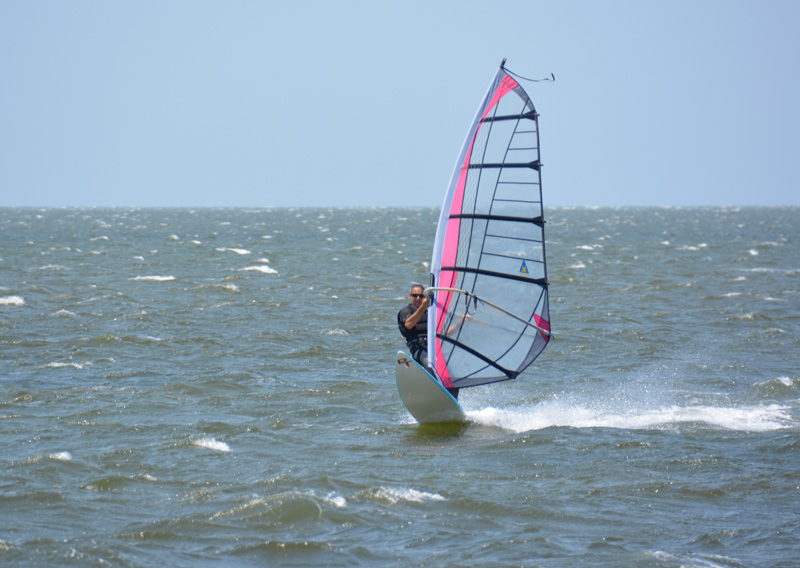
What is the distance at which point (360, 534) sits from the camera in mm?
9406

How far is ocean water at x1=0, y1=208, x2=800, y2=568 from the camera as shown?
9.17 metres

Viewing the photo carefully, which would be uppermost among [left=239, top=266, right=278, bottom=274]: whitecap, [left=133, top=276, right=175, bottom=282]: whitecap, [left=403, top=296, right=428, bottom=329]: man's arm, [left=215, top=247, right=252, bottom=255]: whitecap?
[left=403, top=296, right=428, bottom=329]: man's arm

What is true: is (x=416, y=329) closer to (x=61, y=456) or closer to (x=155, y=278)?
(x=61, y=456)

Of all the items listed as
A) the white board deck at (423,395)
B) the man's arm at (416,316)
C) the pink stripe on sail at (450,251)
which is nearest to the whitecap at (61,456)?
the white board deck at (423,395)

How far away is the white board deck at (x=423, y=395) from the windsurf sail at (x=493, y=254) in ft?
1.08

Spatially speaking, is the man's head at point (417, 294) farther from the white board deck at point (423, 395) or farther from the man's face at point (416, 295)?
the white board deck at point (423, 395)

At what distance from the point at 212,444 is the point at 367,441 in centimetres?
178

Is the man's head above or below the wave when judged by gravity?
above

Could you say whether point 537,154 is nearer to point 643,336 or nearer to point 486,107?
point 486,107

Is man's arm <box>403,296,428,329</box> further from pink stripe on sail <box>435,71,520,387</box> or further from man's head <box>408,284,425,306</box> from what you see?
pink stripe on sail <box>435,71,520,387</box>

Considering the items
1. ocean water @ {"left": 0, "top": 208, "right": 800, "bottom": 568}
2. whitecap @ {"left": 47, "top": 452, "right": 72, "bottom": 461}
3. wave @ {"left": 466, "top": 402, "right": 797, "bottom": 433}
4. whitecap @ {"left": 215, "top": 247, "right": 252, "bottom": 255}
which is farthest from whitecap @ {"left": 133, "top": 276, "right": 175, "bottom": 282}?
whitecap @ {"left": 47, "top": 452, "right": 72, "bottom": 461}

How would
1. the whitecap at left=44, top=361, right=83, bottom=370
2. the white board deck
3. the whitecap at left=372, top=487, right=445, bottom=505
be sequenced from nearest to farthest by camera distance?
the whitecap at left=372, top=487, right=445, bottom=505, the white board deck, the whitecap at left=44, top=361, right=83, bottom=370

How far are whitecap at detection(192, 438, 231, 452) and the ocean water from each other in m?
0.07

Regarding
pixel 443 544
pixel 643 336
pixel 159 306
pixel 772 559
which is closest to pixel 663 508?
pixel 772 559
